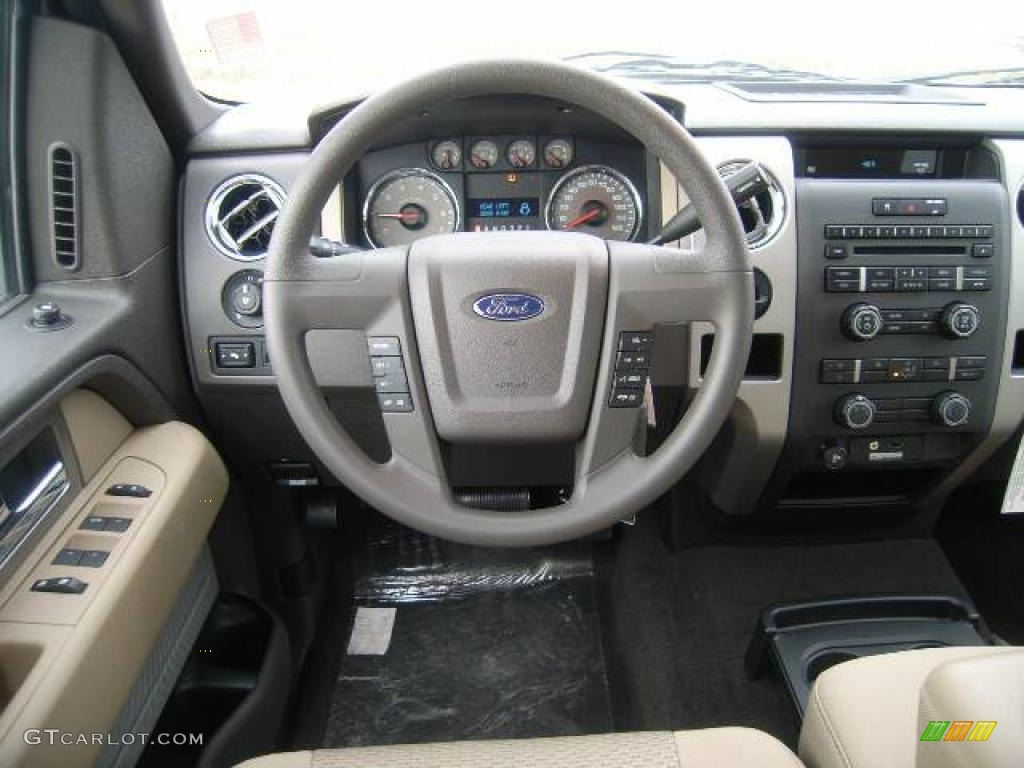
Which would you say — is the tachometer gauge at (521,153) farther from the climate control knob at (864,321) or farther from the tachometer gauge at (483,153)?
the climate control knob at (864,321)

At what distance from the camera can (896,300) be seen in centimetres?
148

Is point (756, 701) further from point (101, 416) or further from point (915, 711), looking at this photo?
point (101, 416)

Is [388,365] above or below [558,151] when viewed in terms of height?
below

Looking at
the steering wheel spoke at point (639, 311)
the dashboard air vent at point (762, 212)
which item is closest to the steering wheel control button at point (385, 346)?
the steering wheel spoke at point (639, 311)

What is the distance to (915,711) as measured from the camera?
100cm

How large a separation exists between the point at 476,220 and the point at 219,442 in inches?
26.7

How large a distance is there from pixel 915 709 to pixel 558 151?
3.50ft

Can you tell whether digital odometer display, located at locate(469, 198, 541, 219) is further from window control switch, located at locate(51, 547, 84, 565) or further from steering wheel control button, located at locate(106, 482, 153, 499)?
window control switch, located at locate(51, 547, 84, 565)

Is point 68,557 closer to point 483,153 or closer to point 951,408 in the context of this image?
point 483,153

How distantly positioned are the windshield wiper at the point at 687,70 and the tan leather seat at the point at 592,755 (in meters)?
1.29

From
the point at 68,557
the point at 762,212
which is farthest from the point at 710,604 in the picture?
the point at 68,557

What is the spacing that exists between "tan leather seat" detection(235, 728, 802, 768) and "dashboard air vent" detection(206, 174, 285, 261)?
34.1 inches

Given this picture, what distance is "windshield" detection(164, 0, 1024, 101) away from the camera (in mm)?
1435

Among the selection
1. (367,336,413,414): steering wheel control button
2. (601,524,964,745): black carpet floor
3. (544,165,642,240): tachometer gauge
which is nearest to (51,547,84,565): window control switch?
Result: (367,336,413,414): steering wheel control button
